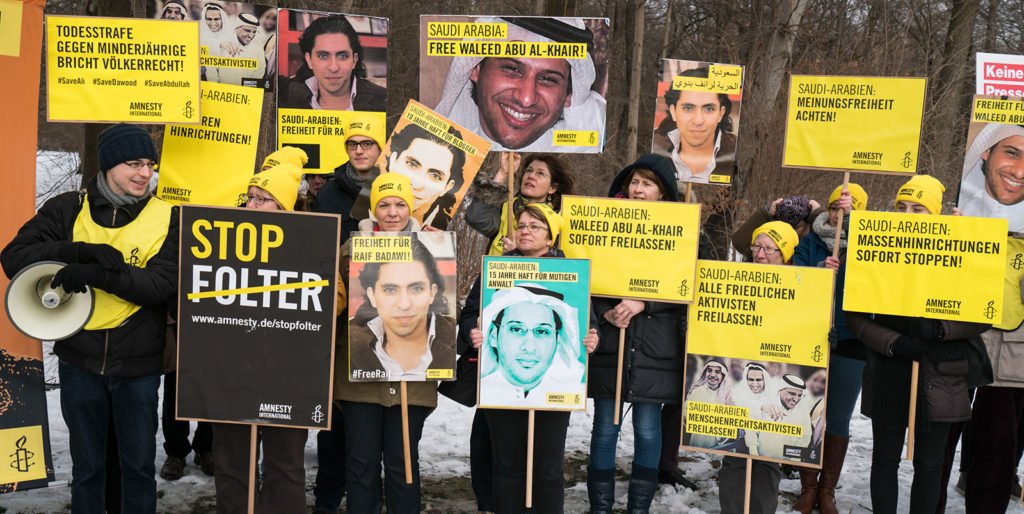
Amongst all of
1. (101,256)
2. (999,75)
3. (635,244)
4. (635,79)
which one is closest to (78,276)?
(101,256)

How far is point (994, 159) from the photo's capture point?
545 cm

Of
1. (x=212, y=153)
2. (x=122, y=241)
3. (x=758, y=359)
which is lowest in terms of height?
(x=758, y=359)

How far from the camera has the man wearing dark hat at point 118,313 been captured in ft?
14.3

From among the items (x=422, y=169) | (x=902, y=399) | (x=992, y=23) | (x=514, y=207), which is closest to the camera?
(x=902, y=399)

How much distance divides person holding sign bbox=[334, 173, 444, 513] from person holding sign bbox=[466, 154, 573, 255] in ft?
2.81

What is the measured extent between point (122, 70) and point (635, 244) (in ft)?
10.2

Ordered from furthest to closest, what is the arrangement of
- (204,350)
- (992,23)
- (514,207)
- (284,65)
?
1. (992,23)
2. (284,65)
3. (514,207)
4. (204,350)

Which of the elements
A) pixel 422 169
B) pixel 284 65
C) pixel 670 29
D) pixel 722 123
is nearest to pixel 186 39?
pixel 284 65

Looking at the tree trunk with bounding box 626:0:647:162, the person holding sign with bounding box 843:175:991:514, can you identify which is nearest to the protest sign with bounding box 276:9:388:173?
the person holding sign with bounding box 843:175:991:514

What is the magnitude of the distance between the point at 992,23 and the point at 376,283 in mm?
26265

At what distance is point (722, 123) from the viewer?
6348mm

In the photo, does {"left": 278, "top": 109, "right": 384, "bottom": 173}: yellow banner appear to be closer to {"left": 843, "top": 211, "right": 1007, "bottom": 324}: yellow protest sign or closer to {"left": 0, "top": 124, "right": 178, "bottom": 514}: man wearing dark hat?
{"left": 0, "top": 124, "right": 178, "bottom": 514}: man wearing dark hat

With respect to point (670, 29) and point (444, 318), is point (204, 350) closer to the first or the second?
point (444, 318)

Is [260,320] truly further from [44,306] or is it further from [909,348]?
[909,348]
